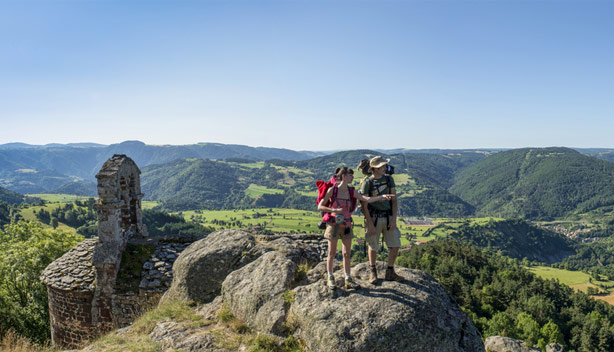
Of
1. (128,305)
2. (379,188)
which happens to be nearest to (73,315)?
(128,305)

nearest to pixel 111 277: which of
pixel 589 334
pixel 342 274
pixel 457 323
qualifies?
pixel 342 274

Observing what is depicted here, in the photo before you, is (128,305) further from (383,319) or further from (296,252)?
(383,319)

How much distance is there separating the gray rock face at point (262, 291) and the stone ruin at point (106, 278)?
3281 millimetres

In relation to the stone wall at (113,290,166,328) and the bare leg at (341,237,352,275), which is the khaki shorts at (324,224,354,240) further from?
the stone wall at (113,290,166,328)

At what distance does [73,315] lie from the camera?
44.3 ft

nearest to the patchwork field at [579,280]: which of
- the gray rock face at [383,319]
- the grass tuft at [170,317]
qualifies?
the gray rock face at [383,319]

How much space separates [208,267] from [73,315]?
729 cm

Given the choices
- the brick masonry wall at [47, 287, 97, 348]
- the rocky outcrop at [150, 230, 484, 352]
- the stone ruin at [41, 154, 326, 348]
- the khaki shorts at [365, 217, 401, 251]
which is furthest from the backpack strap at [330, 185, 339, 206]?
the brick masonry wall at [47, 287, 97, 348]

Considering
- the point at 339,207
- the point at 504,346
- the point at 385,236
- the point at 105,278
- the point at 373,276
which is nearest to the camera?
the point at 339,207

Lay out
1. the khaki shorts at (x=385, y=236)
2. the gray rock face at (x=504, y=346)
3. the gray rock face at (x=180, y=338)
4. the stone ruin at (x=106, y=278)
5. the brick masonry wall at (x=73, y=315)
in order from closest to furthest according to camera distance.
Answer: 1. the gray rock face at (x=180, y=338)
2. the khaki shorts at (x=385, y=236)
3. the stone ruin at (x=106, y=278)
4. the brick masonry wall at (x=73, y=315)
5. the gray rock face at (x=504, y=346)

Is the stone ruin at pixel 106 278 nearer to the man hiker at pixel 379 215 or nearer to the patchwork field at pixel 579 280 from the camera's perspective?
the man hiker at pixel 379 215

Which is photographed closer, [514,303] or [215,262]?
[215,262]

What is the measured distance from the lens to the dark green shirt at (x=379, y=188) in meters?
7.91

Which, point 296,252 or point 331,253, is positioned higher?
point 331,253
